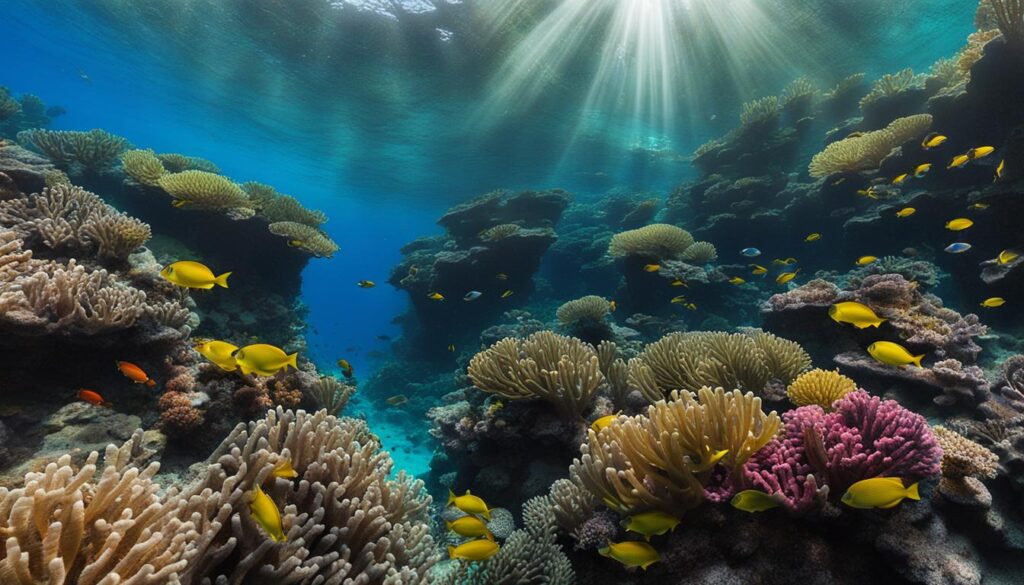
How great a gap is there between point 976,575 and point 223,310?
1069cm

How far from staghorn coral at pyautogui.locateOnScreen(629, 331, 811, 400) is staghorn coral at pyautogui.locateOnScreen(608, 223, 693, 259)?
20.7ft

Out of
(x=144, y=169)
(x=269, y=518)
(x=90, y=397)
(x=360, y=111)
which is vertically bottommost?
(x=269, y=518)

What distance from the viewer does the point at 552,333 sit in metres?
5.71

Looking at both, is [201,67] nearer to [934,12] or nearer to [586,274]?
[586,274]

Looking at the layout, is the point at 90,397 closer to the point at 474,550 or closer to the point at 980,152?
the point at 474,550

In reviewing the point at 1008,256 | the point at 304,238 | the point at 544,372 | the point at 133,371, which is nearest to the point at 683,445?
the point at 544,372

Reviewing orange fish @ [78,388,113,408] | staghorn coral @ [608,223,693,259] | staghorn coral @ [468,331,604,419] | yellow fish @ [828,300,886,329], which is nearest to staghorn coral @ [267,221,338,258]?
orange fish @ [78,388,113,408]

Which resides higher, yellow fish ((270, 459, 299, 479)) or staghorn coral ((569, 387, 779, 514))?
yellow fish ((270, 459, 299, 479))

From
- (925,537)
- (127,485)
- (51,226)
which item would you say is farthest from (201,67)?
(925,537)

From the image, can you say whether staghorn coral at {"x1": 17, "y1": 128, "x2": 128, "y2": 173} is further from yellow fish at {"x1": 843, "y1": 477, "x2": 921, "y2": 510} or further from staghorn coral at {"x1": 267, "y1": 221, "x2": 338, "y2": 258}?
yellow fish at {"x1": 843, "y1": 477, "x2": 921, "y2": 510}

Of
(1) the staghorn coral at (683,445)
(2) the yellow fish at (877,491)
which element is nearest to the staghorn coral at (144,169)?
(1) the staghorn coral at (683,445)

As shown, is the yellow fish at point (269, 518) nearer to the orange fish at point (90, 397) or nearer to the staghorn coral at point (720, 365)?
the orange fish at point (90, 397)

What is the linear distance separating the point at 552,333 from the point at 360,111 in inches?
1007

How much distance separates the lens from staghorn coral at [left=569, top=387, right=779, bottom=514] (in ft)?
10.4
